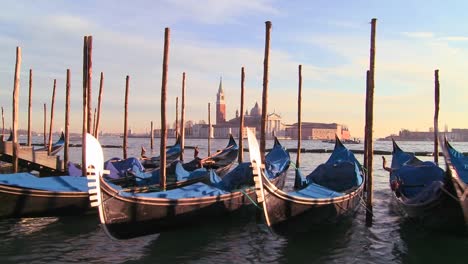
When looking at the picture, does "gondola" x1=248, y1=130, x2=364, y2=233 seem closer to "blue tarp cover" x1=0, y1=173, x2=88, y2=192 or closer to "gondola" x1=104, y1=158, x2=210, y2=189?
"gondola" x1=104, y1=158, x2=210, y2=189

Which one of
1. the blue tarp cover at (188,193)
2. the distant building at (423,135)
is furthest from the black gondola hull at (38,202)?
the distant building at (423,135)

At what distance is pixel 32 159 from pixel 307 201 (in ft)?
26.4

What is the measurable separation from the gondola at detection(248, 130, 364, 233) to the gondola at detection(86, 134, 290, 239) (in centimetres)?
95

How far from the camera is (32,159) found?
11.9 metres

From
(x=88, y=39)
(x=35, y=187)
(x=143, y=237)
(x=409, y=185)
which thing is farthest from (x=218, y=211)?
(x=88, y=39)

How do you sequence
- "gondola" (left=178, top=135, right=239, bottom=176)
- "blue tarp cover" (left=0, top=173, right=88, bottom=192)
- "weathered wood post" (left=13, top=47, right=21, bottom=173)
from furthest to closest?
1. "gondola" (left=178, top=135, right=239, bottom=176)
2. "weathered wood post" (left=13, top=47, right=21, bottom=173)
3. "blue tarp cover" (left=0, top=173, right=88, bottom=192)

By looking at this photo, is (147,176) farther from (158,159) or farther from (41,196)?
(158,159)

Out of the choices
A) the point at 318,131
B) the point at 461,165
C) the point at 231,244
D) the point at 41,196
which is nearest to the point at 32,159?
the point at 41,196

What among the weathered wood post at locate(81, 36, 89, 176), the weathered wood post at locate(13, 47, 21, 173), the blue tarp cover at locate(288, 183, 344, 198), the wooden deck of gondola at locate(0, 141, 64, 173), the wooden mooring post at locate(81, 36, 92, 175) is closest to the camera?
the blue tarp cover at locate(288, 183, 344, 198)

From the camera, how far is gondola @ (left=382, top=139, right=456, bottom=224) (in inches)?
264

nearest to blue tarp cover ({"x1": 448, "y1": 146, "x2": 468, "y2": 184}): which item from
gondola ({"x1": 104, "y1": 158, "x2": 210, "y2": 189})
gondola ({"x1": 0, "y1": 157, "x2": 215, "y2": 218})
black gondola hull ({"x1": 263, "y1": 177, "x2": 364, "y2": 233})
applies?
black gondola hull ({"x1": 263, "y1": 177, "x2": 364, "y2": 233})

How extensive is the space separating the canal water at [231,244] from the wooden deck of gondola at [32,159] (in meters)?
3.87

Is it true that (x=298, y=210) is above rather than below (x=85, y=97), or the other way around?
below

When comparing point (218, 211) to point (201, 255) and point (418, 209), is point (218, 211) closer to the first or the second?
point (201, 255)
